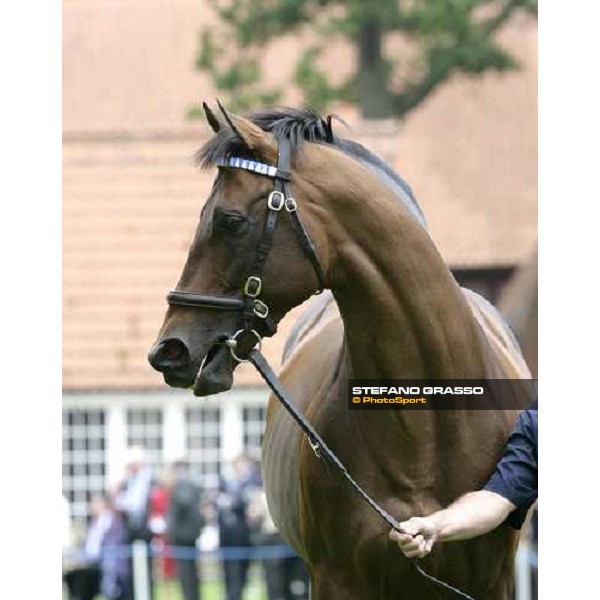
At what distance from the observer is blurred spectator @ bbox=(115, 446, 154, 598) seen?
34.4 feet

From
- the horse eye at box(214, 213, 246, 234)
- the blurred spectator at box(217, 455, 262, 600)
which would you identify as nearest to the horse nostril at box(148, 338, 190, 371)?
the horse eye at box(214, 213, 246, 234)

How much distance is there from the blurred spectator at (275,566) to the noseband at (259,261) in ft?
23.7

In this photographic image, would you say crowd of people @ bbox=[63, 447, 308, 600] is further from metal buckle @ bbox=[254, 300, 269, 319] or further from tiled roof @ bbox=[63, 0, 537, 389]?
metal buckle @ bbox=[254, 300, 269, 319]

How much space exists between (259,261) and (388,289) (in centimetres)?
44

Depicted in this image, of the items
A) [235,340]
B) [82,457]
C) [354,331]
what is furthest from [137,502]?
[235,340]

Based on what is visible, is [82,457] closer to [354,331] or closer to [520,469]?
[354,331]

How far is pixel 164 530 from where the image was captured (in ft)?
39.7

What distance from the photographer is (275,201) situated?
4820 mm

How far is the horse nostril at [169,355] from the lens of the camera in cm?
475

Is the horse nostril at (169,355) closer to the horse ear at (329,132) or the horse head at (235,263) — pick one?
the horse head at (235,263)

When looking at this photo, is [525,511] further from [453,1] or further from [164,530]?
[164,530]

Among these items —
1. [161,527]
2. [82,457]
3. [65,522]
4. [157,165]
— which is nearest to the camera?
[65,522]

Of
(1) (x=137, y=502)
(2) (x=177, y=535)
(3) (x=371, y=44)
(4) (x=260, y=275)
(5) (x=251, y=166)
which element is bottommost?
(2) (x=177, y=535)
